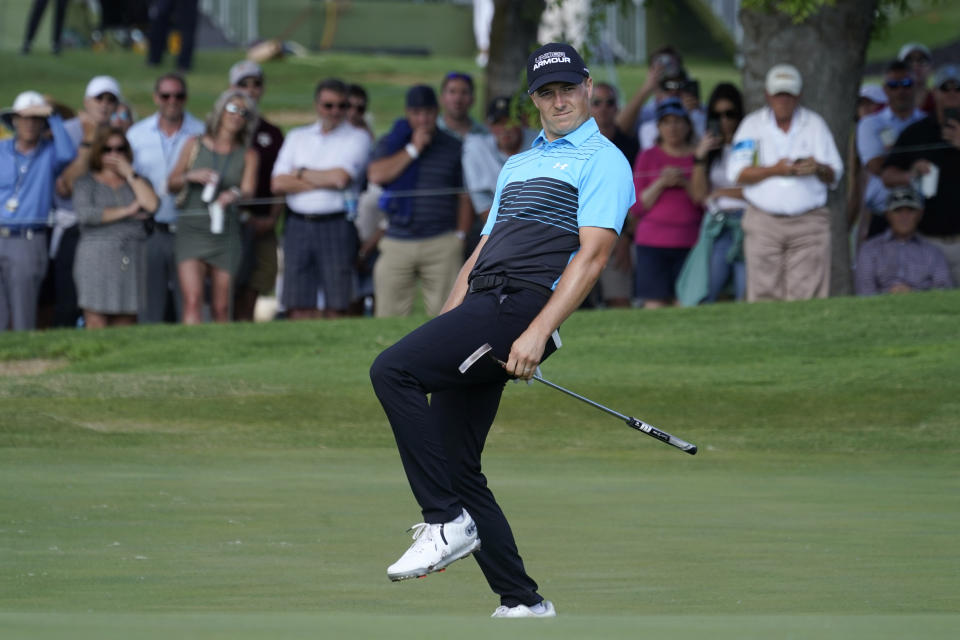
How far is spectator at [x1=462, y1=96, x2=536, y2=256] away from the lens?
14914 mm

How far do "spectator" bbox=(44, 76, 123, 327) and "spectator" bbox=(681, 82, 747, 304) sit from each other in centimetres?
499

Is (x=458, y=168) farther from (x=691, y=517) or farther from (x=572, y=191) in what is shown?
(x=572, y=191)

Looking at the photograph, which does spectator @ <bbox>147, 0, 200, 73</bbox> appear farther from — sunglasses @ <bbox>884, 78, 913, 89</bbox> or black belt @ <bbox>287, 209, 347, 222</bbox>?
sunglasses @ <bbox>884, 78, 913, 89</bbox>

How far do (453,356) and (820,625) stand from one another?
186 cm

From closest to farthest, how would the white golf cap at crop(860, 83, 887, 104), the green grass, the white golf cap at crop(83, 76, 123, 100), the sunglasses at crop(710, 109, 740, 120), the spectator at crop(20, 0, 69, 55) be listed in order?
the green grass, the sunglasses at crop(710, 109, 740, 120), the white golf cap at crop(83, 76, 123, 100), the white golf cap at crop(860, 83, 887, 104), the spectator at crop(20, 0, 69, 55)

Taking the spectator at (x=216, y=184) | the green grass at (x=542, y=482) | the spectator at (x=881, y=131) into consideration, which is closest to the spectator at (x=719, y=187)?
the green grass at (x=542, y=482)

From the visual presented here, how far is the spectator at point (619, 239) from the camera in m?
15.6

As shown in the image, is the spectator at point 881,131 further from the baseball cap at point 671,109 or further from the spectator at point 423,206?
the spectator at point 423,206

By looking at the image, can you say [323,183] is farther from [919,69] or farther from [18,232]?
[919,69]

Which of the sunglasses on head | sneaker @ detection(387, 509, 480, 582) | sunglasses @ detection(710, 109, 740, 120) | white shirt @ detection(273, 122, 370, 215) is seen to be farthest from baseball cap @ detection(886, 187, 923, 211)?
sneaker @ detection(387, 509, 480, 582)

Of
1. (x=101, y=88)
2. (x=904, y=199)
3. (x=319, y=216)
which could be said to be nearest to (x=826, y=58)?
(x=904, y=199)

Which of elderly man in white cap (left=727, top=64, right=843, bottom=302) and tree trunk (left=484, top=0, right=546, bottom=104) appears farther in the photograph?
tree trunk (left=484, top=0, right=546, bottom=104)

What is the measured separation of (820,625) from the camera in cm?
434

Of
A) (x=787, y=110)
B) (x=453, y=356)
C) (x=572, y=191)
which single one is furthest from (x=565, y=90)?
(x=787, y=110)
